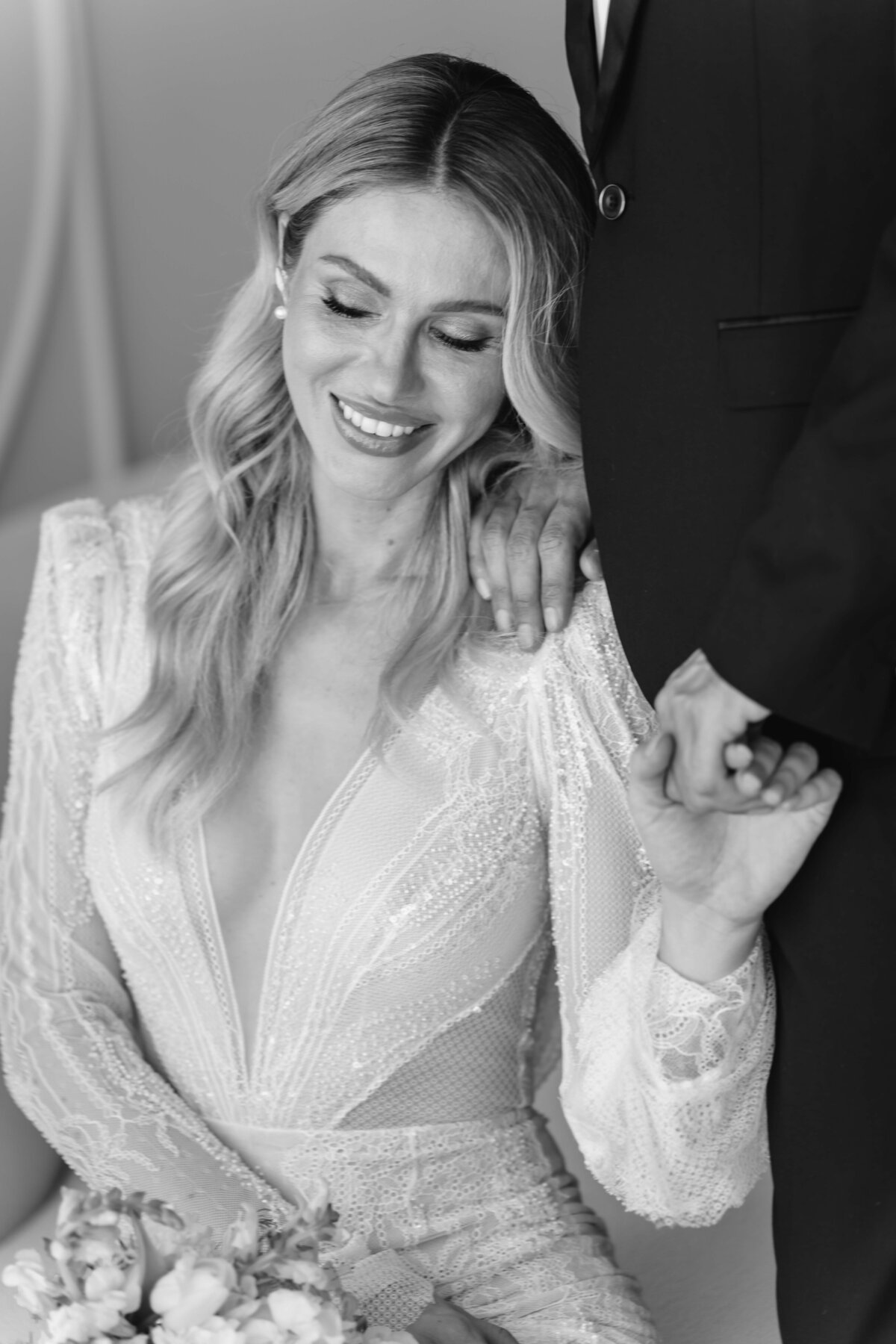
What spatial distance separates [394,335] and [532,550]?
264 mm

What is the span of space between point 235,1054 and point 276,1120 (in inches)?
3.2

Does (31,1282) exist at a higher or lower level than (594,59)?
lower

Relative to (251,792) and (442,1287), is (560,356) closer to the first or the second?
(251,792)

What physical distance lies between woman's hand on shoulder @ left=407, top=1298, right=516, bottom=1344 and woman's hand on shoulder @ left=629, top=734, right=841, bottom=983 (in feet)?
1.29

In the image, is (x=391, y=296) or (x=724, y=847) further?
(x=391, y=296)

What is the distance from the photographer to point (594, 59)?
1.49 metres

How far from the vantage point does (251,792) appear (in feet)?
6.20

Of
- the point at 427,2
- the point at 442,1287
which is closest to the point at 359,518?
the point at 442,1287

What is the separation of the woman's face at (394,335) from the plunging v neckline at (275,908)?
31cm

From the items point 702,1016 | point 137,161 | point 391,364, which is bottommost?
point 702,1016

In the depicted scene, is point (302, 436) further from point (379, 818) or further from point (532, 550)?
point (379, 818)

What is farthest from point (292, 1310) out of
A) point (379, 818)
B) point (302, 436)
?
point (302, 436)

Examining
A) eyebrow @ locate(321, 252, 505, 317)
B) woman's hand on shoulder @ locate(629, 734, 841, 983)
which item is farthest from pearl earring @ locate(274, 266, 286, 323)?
woman's hand on shoulder @ locate(629, 734, 841, 983)

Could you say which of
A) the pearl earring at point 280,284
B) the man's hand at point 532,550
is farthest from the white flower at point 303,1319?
the pearl earring at point 280,284
